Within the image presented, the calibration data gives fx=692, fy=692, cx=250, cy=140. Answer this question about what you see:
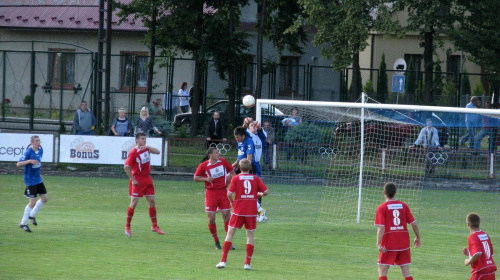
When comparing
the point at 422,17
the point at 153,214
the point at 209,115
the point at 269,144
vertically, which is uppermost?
the point at 422,17

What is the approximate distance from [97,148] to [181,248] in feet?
37.4

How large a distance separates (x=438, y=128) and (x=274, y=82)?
12.8m

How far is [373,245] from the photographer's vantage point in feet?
41.3

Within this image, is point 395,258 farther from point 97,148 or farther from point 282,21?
point 282,21

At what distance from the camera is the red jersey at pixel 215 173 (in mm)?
11367

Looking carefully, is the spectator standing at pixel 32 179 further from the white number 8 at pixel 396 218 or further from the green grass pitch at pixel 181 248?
the white number 8 at pixel 396 218

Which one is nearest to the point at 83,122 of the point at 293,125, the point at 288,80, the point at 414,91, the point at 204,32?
the point at 204,32

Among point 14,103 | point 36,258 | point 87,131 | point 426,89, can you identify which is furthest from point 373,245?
point 14,103

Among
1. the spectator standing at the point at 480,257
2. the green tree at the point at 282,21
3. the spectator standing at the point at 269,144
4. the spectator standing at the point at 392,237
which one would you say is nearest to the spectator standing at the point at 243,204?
the spectator standing at the point at 392,237

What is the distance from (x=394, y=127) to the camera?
18.3 meters

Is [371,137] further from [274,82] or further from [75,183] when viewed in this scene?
[274,82]

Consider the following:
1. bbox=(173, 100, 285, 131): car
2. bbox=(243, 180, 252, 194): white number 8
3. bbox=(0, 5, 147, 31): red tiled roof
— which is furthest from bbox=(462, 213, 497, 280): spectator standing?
bbox=(0, 5, 147, 31): red tiled roof

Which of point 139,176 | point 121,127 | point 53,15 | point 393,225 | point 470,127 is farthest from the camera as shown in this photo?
point 53,15

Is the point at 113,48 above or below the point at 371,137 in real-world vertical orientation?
above
